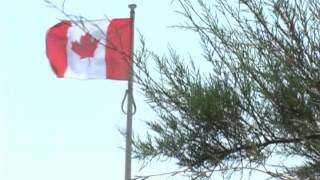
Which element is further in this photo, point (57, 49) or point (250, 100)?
point (57, 49)

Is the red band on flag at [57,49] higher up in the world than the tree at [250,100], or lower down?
higher up

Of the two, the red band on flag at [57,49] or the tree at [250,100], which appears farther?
the red band on flag at [57,49]

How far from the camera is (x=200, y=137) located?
9.61ft

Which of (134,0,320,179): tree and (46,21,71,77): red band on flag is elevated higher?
(46,21,71,77): red band on flag

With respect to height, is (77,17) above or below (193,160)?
above

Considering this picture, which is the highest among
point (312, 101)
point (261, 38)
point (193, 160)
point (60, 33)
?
point (60, 33)

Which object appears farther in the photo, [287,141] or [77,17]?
[77,17]

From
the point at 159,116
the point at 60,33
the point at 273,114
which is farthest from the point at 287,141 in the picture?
the point at 60,33

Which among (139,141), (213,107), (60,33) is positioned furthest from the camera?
(60,33)

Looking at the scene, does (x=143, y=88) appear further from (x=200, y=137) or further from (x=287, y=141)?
(x=287, y=141)

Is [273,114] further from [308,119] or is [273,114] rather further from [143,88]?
[143,88]

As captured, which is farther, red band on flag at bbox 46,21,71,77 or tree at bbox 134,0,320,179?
red band on flag at bbox 46,21,71,77

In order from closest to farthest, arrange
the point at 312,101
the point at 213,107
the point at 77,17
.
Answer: the point at 312,101 < the point at 213,107 < the point at 77,17

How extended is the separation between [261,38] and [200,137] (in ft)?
1.33
